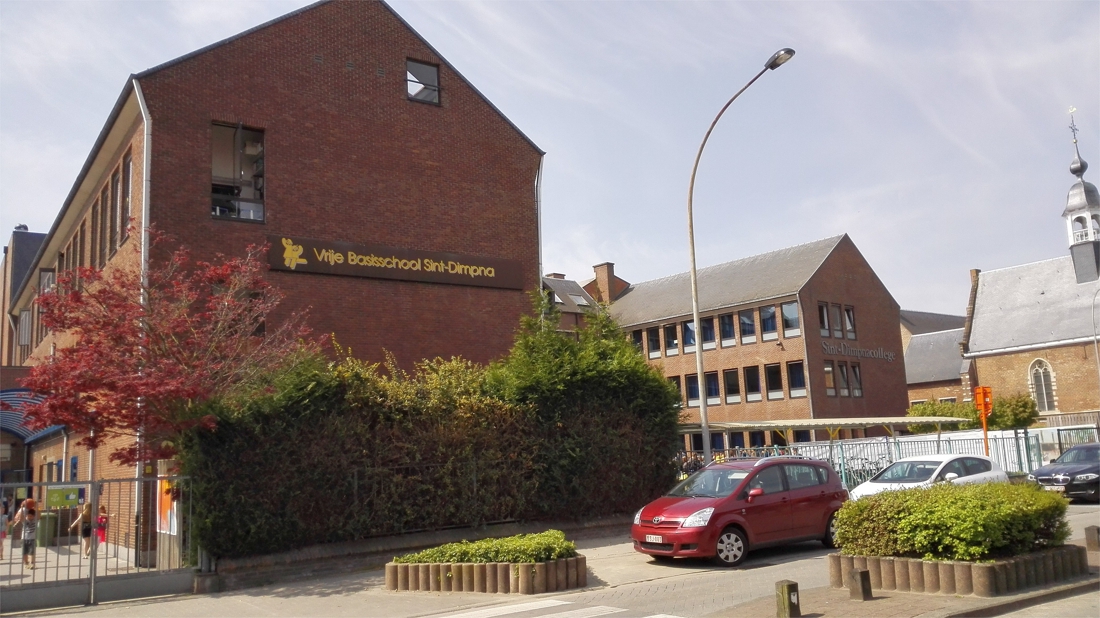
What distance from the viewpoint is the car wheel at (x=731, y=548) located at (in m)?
12.6

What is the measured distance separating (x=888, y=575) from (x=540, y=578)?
4.27m

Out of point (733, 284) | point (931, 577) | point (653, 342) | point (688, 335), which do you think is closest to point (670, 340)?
point (653, 342)

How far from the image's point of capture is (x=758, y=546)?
42.8 feet

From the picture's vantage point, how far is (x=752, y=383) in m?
49.4

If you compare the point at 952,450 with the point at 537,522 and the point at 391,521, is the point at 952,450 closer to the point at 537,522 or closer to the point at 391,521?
the point at 537,522

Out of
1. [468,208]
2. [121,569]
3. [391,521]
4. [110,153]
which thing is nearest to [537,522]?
[391,521]

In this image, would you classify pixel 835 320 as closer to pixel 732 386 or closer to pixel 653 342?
pixel 732 386

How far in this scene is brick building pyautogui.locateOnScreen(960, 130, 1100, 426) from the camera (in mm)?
54750

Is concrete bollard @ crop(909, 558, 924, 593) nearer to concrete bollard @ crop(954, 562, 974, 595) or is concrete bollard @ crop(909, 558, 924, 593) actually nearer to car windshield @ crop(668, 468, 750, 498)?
concrete bollard @ crop(954, 562, 974, 595)

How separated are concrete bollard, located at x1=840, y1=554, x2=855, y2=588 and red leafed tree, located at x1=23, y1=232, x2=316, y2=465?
8.91m

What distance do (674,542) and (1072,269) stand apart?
5645 centimetres

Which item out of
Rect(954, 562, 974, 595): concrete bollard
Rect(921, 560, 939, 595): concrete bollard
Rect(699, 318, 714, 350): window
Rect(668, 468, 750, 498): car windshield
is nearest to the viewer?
Rect(954, 562, 974, 595): concrete bollard

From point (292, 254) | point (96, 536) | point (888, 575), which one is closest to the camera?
point (888, 575)

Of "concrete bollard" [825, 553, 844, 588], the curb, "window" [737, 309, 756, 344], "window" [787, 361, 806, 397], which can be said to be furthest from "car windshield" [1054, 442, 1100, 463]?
"window" [737, 309, 756, 344]
